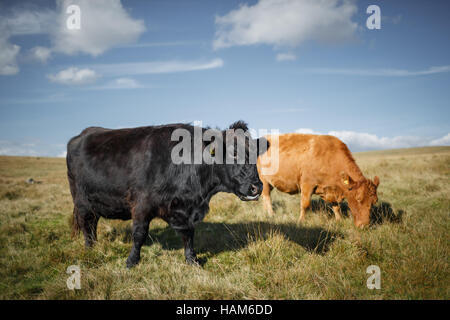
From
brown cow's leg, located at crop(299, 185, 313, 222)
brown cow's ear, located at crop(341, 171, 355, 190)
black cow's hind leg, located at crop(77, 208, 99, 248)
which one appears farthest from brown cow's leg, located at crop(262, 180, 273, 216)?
black cow's hind leg, located at crop(77, 208, 99, 248)

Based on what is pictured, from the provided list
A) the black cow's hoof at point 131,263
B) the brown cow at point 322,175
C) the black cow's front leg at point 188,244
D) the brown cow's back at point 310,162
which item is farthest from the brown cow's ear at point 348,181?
the black cow's hoof at point 131,263

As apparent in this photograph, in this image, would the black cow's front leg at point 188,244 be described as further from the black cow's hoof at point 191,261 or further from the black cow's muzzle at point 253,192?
the black cow's muzzle at point 253,192

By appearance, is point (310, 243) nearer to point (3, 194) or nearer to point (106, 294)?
point (106, 294)

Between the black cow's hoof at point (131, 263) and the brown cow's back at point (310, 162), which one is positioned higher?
the brown cow's back at point (310, 162)

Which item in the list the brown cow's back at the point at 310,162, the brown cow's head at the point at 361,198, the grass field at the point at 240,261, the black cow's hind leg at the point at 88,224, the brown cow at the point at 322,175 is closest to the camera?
the grass field at the point at 240,261

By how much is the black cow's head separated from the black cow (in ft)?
0.06

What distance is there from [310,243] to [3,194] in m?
13.4

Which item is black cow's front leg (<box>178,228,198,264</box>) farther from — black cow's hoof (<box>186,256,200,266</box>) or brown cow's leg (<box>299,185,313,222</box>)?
brown cow's leg (<box>299,185,313,222</box>)

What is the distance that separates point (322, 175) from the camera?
7.27 metres

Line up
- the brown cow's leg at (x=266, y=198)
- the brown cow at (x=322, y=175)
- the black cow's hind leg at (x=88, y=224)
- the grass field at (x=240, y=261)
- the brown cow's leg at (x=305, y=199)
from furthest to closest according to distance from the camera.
→ the brown cow's leg at (x=266, y=198) < the brown cow's leg at (x=305, y=199) < the brown cow at (x=322, y=175) < the black cow's hind leg at (x=88, y=224) < the grass field at (x=240, y=261)

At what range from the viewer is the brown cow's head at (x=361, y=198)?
6.23 metres

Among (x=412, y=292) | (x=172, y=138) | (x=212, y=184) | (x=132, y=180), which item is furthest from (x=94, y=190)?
(x=412, y=292)

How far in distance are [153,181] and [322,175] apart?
5.03 m

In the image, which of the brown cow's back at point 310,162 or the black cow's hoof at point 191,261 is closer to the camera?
the black cow's hoof at point 191,261
